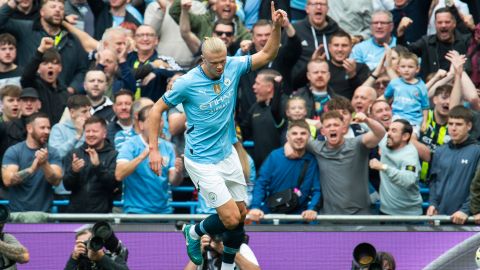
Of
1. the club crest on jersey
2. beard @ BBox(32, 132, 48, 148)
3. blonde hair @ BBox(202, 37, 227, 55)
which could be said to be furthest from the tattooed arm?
blonde hair @ BBox(202, 37, 227, 55)

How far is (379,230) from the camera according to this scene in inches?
616

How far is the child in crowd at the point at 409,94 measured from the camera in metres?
17.9

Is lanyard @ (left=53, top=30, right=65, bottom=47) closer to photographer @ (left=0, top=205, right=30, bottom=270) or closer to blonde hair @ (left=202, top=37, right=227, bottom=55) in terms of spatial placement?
photographer @ (left=0, top=205, right=30, bottom=270)

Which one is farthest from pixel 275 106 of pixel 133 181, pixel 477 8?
pixel 477 8

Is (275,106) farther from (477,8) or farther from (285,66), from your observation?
(477,8)

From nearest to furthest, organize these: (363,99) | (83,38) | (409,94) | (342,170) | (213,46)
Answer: (213,46) → (342,170) → (363,99) → (409,94) → (83,38)

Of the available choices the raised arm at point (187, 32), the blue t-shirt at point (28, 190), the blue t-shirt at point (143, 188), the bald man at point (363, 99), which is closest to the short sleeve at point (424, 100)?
the bald man at point (363, 99)

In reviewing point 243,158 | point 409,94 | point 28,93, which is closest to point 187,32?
point 28,93

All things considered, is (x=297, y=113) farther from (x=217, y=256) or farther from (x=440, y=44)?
(x=440, y=44)

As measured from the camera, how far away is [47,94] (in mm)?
18562

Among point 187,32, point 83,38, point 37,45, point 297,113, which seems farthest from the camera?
point 83,38

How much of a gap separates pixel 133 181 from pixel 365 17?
18.7 ft

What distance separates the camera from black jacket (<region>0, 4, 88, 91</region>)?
63.8 feet

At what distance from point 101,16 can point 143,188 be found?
16.2 ft
